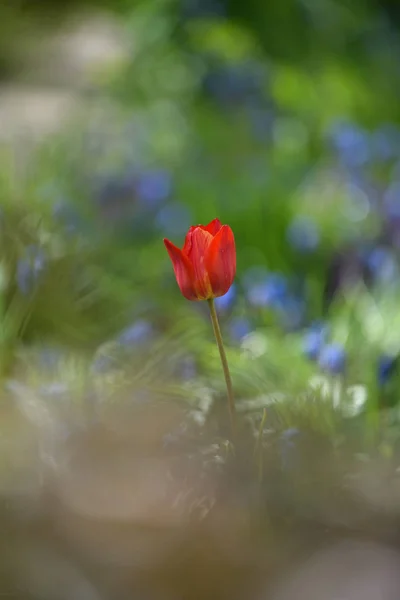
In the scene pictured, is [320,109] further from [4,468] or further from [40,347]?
[4,468]

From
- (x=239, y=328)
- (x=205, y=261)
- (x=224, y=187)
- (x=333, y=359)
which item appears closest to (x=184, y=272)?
(x=205, y=261)

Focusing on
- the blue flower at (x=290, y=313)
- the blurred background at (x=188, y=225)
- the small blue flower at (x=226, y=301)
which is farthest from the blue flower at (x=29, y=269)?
the blue flower at (x=290, y=313)

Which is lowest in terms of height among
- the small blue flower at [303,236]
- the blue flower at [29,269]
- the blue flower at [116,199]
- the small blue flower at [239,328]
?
the small blue flower at [239,328]

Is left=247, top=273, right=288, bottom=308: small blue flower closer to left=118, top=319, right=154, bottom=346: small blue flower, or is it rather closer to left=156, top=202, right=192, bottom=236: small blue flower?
left=118, top=319, right=154, bottom=346: small blue flower

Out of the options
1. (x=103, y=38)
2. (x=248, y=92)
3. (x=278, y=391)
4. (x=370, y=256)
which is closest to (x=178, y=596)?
(x=278, y=391)

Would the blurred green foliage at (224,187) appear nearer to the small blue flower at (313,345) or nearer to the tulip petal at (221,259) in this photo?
the small blue flower at (313,345)

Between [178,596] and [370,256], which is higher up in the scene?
[370,256]

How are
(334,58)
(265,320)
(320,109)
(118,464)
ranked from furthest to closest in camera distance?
(334,58), (320,109), (265,320), (118,464)

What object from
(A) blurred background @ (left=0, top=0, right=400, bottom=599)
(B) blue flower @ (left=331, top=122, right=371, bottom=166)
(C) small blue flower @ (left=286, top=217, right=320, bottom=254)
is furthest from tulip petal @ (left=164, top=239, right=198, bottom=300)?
(B) blue flower @ (left=331, top=122, right=371, bottom=166)
